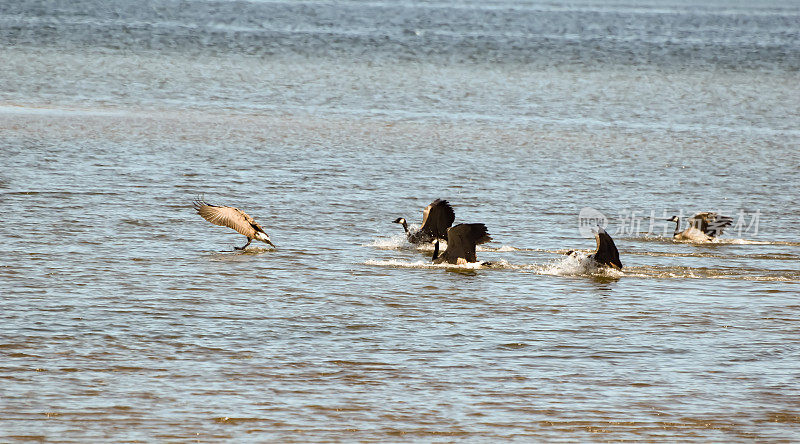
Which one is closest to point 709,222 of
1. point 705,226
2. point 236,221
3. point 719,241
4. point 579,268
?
point 705,226

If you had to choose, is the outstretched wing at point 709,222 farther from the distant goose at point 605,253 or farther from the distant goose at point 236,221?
the distant goose at point 236,221

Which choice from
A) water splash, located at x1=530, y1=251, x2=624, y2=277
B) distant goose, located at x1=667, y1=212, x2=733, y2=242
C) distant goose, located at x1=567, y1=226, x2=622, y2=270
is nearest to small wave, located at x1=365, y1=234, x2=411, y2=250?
water splash, located at x1=530, y1=251, x2=624, y2=277

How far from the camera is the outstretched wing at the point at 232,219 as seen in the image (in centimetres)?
1430

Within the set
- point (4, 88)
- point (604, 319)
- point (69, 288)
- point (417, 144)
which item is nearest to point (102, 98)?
point (4, 88)

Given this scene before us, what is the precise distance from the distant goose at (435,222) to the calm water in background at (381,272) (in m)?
0.21

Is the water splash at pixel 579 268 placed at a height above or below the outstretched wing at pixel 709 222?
below

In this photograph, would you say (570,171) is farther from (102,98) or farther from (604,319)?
(102,98)

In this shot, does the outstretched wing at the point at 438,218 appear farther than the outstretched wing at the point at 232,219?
Yes

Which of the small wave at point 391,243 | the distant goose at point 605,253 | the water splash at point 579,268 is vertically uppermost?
the distant goose at point 605,253

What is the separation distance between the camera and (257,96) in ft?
108

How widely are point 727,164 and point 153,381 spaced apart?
16.2 m

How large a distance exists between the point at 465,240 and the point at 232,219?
8.97 ft

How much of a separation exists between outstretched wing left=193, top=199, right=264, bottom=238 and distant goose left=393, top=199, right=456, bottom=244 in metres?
1.93
